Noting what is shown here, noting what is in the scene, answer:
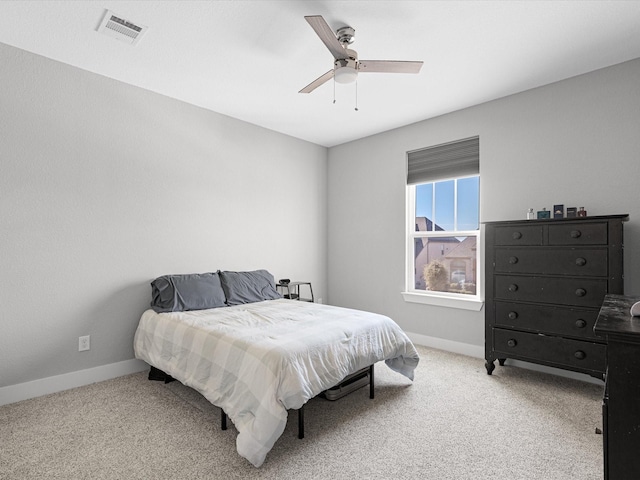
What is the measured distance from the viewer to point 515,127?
3.33m

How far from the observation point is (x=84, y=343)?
288 centimetres

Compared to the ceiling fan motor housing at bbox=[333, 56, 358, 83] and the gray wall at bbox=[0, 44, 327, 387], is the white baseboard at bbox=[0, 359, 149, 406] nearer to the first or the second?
the gray wall at bbox=[0, 44, 327, 387]

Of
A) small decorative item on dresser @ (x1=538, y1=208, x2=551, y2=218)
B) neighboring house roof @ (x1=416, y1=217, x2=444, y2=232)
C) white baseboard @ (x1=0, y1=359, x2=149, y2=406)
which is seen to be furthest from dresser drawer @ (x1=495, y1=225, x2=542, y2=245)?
white baseboard @ (x1=0, y1=359, x2=149, y2=406)

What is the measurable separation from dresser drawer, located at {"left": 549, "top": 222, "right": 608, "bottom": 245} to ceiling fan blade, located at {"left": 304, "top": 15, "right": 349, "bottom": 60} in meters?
2.12

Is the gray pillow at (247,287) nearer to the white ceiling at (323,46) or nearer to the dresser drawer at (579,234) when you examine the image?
the white ceiling at (323,46)

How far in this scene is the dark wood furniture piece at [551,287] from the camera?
251 cm

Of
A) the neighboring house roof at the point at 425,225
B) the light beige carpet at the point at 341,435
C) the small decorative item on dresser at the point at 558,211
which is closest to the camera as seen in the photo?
the light beige carpet at the point at 341,435

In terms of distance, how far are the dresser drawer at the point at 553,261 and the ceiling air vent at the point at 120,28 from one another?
130 inches

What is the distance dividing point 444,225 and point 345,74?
2.37 meters

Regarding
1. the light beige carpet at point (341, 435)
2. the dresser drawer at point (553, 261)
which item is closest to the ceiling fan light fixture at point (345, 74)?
the dresser drawer at point (553, 261)

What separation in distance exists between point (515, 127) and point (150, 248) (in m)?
3.73

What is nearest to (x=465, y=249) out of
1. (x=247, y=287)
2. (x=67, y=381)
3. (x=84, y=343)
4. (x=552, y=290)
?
(x=552, y=290)

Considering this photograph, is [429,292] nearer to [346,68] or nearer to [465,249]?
[465,249]

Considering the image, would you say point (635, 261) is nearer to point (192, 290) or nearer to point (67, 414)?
point (192, 290)
